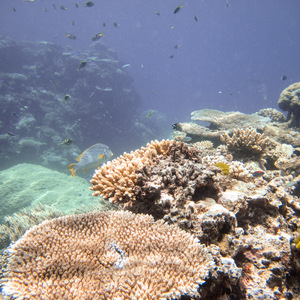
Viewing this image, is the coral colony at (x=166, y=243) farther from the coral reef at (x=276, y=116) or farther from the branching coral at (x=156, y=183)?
the coral reef at (x=276, y=116)

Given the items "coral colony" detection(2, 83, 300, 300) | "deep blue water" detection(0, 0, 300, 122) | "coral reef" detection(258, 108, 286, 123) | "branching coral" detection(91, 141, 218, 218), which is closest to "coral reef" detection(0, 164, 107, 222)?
"branching coral" detection(91, 141, 218, 218)

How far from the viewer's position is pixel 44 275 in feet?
5.31

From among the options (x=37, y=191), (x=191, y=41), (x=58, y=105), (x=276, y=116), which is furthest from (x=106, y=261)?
(x=191, y=41)

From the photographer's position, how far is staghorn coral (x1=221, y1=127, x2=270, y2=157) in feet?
17.8

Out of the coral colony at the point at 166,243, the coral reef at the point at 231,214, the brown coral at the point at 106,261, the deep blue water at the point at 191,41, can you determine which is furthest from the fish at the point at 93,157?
the deep blue water at the point at 191,41

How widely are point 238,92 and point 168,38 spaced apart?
226ft

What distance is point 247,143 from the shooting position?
540cm

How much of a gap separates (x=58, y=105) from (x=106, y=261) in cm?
2000

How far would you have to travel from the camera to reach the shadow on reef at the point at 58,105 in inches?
632

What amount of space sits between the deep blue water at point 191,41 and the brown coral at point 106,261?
229 ft

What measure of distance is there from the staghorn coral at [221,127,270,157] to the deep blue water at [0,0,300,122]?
216 ft

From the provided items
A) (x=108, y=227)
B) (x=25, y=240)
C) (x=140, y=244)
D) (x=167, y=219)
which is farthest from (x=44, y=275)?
(x=167, y=219)

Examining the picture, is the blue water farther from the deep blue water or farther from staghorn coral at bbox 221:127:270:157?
staghorn coral at bbox 221:127:270:157

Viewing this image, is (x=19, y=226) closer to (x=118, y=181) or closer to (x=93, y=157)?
(x=93, y=157)
